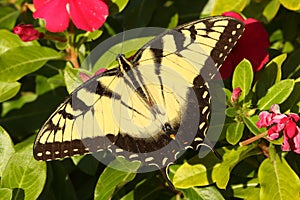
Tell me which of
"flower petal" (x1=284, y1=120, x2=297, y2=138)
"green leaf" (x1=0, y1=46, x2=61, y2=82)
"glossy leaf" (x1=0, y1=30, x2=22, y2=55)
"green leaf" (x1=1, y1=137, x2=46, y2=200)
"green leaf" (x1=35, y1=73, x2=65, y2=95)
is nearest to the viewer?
"flower petal" (x1=284, y1=120, x2=297, y2=138)

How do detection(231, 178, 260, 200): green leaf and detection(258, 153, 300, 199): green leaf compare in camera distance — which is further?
detection(231, 178, 260, 200): green leaf

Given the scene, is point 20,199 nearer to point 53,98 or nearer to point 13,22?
point 53,98

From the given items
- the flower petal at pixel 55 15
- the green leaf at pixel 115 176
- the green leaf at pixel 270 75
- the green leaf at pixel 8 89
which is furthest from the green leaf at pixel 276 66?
the green leaf at pixel 8 89

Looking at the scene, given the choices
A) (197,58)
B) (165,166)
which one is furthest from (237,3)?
(165,166)

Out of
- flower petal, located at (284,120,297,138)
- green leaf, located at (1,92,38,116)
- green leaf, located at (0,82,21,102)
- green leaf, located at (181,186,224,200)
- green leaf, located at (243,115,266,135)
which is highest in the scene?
flower petal, located at (284,120,297,138)

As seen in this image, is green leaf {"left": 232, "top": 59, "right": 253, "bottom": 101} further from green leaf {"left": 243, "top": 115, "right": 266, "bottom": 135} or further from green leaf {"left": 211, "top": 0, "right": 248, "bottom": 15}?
green leaf {"left": 211, "top": 0, "right": 248, "bottom": 15}

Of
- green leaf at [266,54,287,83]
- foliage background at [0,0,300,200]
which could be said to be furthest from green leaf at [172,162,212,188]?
green leaf at [266,54,287,83]

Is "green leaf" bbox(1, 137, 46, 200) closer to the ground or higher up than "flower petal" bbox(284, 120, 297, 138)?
closer to the ground

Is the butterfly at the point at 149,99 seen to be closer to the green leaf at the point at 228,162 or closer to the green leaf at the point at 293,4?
the green leaf at the point at 228,162
